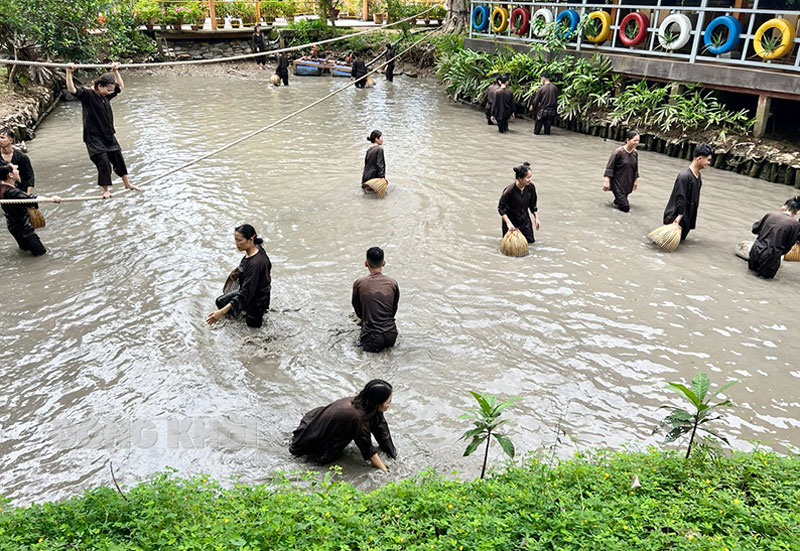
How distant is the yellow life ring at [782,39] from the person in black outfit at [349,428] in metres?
12.1

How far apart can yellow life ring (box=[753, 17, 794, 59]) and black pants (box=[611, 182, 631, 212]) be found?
5.03 metres

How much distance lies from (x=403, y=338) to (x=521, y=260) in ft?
9.28

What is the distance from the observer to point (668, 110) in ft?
46.9

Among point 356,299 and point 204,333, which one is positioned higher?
point 356,299

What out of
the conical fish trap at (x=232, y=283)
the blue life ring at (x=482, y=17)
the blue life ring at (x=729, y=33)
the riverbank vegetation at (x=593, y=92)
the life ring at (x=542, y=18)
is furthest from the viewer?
the blue life ring at (x=482, y=17)

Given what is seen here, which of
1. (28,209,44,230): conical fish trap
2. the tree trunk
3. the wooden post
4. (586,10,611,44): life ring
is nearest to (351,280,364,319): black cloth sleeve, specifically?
(28,209,44,230): conical fish trap

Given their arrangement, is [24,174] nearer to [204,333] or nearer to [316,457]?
[204,333]

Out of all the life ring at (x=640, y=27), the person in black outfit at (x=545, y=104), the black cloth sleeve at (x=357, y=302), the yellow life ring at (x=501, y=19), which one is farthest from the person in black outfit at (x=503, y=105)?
the black cloth sleeve at (x=357, y=302)

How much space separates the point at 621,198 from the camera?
1073 cm

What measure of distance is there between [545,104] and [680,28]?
353cm

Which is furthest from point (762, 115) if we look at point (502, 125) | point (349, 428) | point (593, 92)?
point (349, 428)

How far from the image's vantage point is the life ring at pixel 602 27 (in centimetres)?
1602

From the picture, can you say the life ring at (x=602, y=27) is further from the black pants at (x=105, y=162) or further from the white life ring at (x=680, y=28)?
the black pants at (x=105, y=162)

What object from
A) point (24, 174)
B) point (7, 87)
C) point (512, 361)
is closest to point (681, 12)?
point (512, 361)
